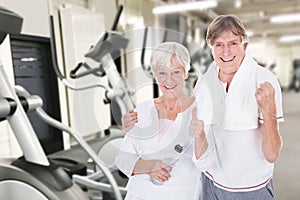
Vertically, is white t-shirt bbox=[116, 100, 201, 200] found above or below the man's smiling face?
below

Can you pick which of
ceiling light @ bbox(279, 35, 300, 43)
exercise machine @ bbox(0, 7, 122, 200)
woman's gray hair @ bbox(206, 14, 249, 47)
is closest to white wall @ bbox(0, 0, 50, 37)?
exercise machine @ bbox(0, 7, 122, 200)

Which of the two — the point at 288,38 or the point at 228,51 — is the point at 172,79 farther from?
the point at 288,38

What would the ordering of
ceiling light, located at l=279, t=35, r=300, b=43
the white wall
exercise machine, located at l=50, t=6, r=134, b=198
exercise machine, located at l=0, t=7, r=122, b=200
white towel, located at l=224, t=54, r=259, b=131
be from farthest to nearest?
ceiling light, located at l=279, t=35, r=300, b=43
the white wall
exercise machine, located at l=0, t=7, r=122, b=200
exercise machine, located at l=50, t=6, r=134, b=198
white towel, located at l=224, t=54, r=259, b=131

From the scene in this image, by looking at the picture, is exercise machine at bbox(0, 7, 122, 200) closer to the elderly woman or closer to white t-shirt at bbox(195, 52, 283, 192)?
the elderly woman

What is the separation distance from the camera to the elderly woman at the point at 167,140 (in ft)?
2.23

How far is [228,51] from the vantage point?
608 mm

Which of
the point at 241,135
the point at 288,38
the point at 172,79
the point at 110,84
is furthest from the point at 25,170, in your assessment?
the point at 288,38

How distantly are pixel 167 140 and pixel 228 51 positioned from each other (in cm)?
28

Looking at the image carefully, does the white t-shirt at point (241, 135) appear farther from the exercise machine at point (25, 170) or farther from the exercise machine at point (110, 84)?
the exercise machine at point (25, 170)

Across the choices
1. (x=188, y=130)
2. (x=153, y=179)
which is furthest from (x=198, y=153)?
(x=153, y=179)

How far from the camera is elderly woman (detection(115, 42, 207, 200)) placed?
68 centimetres

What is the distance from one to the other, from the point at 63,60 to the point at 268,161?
1087 mm

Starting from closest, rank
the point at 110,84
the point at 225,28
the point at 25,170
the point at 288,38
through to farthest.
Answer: the point at 225,28
the point at 110,84
the point at 25,170
the point at 288,38

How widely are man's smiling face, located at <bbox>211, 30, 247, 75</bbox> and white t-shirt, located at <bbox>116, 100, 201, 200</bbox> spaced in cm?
13
